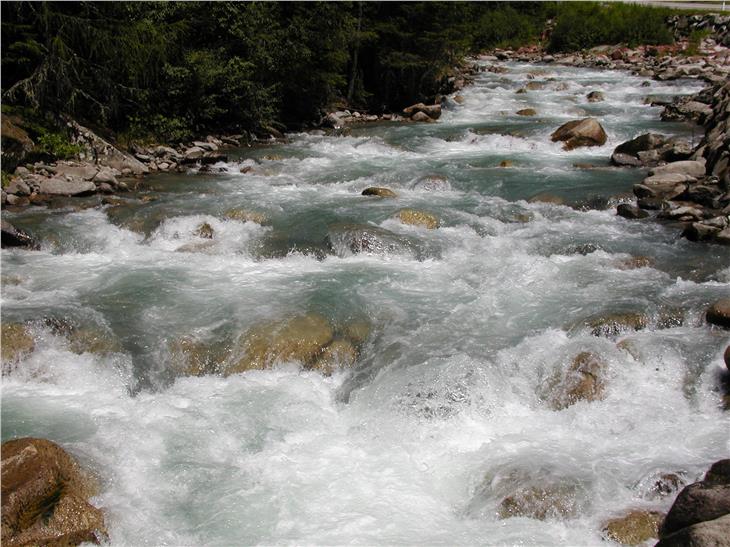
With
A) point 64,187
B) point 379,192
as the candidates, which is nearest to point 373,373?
point 379,192

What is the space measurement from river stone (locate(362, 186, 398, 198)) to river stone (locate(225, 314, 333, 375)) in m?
5.90

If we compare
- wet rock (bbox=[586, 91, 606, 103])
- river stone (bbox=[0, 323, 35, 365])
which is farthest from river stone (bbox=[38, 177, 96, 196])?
wet rock (bbox=[586, 91, 606, 103])

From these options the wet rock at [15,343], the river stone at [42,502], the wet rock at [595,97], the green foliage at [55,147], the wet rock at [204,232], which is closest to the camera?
the river stone at [42,502]

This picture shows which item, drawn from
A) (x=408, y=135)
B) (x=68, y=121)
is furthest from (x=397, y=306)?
(x=408, y=135)

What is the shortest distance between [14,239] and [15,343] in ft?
12.6

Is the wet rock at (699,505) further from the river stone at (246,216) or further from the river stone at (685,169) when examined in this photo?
the river stone at (685,169)

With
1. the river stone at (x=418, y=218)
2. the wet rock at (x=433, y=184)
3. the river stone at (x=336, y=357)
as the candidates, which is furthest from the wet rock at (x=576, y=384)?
the wet rock at (x=433, y=184)

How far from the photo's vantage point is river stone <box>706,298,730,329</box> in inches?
297

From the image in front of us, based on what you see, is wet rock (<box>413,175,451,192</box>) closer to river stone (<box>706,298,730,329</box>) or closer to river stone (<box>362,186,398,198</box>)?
river stone (<box>362,186,398,198</box>)

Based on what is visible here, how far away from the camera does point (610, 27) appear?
40.6m

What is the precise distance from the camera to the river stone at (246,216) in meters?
11.5

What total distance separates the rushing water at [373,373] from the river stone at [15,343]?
0.64ft

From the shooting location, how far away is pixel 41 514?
441cm

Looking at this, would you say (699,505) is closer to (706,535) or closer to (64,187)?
(706,535)
